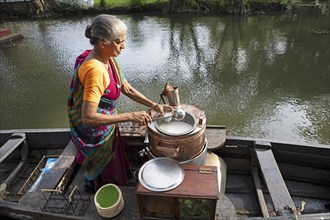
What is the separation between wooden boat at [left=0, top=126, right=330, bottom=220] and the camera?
2381mm

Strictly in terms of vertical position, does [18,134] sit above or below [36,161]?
above

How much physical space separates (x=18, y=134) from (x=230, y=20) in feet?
40.6

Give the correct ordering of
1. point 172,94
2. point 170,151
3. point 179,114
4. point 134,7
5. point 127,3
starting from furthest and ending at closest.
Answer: point 127,3
point 134,7
point 172,94
point 179,114
point 170,151

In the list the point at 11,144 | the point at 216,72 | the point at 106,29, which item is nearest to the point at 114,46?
the point at 106,29

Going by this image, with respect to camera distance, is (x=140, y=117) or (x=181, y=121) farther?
(x=181, y=121)

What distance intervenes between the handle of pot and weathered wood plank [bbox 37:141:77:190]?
50.8 inches

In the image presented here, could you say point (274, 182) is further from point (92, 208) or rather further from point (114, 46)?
point (114, 46)

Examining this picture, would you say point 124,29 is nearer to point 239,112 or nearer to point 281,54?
point 239,112

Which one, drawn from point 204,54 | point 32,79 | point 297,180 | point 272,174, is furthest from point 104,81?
point 204,54

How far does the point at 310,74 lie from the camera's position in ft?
24.8

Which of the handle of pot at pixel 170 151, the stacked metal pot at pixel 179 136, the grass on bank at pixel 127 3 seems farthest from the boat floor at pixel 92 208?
the grass on bank at pixel 127 3

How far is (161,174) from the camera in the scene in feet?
6.59

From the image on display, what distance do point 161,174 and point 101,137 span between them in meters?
0.68

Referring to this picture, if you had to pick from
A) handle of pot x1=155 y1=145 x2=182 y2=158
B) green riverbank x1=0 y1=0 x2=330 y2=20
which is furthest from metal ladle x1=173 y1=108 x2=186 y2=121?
green riverbank x1=0 y1=0 x2=330 y2=20
